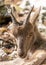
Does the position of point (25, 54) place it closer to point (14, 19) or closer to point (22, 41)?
point (22, 41)

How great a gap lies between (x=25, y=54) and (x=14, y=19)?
0.28 metres

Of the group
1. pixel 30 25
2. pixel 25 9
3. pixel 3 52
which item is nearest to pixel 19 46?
pixel 30 25

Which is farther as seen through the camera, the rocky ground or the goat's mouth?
the goat's mouth

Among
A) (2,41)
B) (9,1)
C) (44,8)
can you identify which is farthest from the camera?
(9,1)

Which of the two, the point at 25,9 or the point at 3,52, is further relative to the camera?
the point at 25,9

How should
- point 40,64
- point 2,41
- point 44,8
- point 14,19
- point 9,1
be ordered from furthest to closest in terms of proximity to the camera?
point 9,1
point 44,8
point 2,41
point 40,64
point 14,19

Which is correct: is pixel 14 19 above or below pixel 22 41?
above

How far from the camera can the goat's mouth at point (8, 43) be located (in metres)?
2.25

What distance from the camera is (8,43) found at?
233 centimetres

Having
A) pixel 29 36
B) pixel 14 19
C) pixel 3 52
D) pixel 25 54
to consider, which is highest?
pixel 14 19

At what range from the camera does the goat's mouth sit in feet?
7.39

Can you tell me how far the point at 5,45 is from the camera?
2.31 meters

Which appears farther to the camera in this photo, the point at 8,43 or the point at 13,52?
the point at 8,43

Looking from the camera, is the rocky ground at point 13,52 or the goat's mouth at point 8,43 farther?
the goat's mouth at point 8,43
